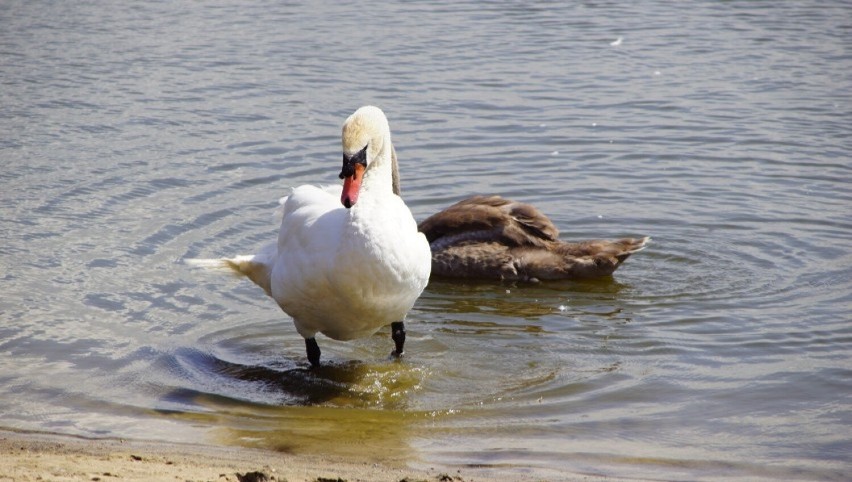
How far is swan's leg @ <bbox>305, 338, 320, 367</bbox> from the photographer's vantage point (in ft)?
22.2

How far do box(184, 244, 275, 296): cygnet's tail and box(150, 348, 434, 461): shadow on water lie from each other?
578 mm

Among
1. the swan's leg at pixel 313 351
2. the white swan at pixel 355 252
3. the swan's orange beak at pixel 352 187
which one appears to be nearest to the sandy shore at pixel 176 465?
the white swan at pixel 355 252

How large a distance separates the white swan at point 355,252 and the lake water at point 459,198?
48cm

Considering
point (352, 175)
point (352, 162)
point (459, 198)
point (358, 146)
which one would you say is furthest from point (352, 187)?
point (459, 198)

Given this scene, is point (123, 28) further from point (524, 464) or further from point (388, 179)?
point (524, 464)

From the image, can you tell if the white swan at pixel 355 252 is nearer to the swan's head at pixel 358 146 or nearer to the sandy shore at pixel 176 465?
the swan's head at pixel 358 146

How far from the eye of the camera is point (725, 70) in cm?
1407

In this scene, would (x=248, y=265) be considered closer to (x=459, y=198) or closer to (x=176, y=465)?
(x=176, y=465)

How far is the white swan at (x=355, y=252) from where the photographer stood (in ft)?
19.5

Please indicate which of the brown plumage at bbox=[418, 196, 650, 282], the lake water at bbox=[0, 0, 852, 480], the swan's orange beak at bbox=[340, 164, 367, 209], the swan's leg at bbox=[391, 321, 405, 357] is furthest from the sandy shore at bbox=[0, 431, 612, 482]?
the brown plumage at bbox=[418, 196, 650, 282]

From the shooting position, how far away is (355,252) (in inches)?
233

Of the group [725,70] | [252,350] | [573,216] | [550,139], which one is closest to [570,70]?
[725,70]

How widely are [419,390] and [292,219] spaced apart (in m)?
1.24

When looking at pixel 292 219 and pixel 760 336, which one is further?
pixel 760 336
